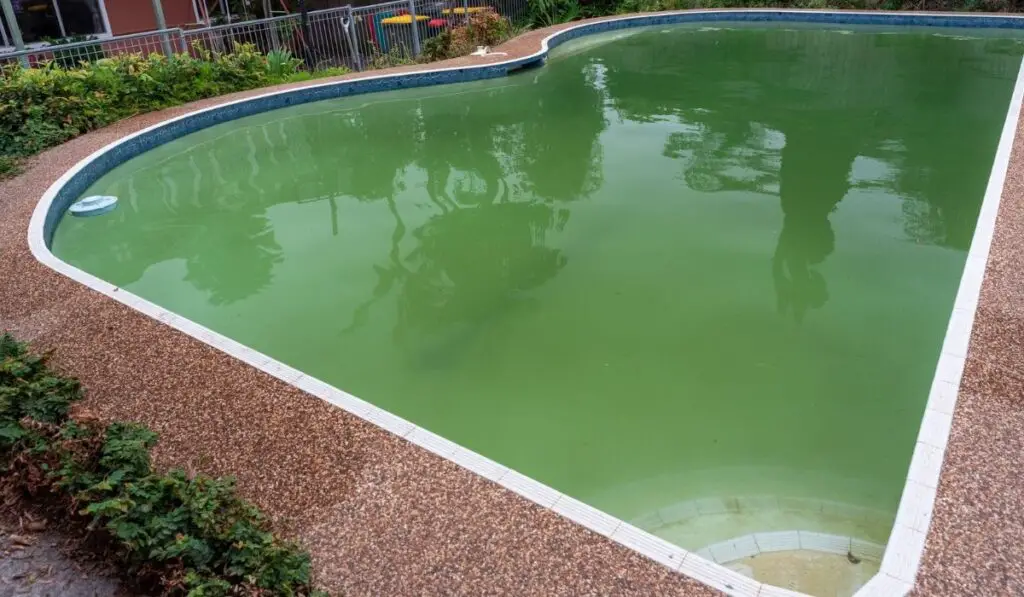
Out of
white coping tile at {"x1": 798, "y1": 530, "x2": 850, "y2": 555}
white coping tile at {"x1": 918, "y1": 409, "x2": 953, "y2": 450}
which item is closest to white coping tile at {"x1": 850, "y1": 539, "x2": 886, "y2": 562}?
white coping tile at {"x1": 798, "y1": 530, "x2": 850, "y2": 555}

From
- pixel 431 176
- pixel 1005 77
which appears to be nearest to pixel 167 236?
pixel 431 176

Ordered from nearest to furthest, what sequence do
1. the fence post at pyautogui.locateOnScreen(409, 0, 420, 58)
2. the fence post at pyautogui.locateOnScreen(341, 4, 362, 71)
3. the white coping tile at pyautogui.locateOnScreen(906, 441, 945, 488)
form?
the white coping tile at pyautogui.locateOnScreen(906, 441, 945, 488) < the fence post at pyautogui.locateOnScreen(341, 4, 362, 71) < the fence post at pyautogui.locateOnScreen(409, 0, 420, 58)

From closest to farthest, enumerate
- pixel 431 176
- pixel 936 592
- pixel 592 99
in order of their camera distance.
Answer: pixel 936 592, pixel 431 176, pixel 592 99

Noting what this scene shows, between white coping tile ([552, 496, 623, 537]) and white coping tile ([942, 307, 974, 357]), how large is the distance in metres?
2.19

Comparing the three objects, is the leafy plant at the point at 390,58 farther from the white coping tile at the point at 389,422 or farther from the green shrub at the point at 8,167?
the white coping tile at the point at 389,422

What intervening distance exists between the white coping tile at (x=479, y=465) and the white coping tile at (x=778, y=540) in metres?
1.18

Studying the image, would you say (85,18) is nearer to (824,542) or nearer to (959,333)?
(959,333)

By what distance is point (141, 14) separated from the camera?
13.4 meters

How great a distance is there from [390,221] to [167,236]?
210 centimetres

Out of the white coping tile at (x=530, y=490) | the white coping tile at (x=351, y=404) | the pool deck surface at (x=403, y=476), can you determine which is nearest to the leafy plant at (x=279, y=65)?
the pool deck surface at (x=403, y=476)

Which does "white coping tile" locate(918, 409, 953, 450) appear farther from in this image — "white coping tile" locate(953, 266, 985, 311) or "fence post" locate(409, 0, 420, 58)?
"fence post" locate(409, 0, 420, 58)

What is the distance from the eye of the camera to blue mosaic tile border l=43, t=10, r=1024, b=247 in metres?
7.91

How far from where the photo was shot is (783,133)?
28.6ft

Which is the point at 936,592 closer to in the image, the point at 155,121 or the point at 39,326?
the point at 39,326
